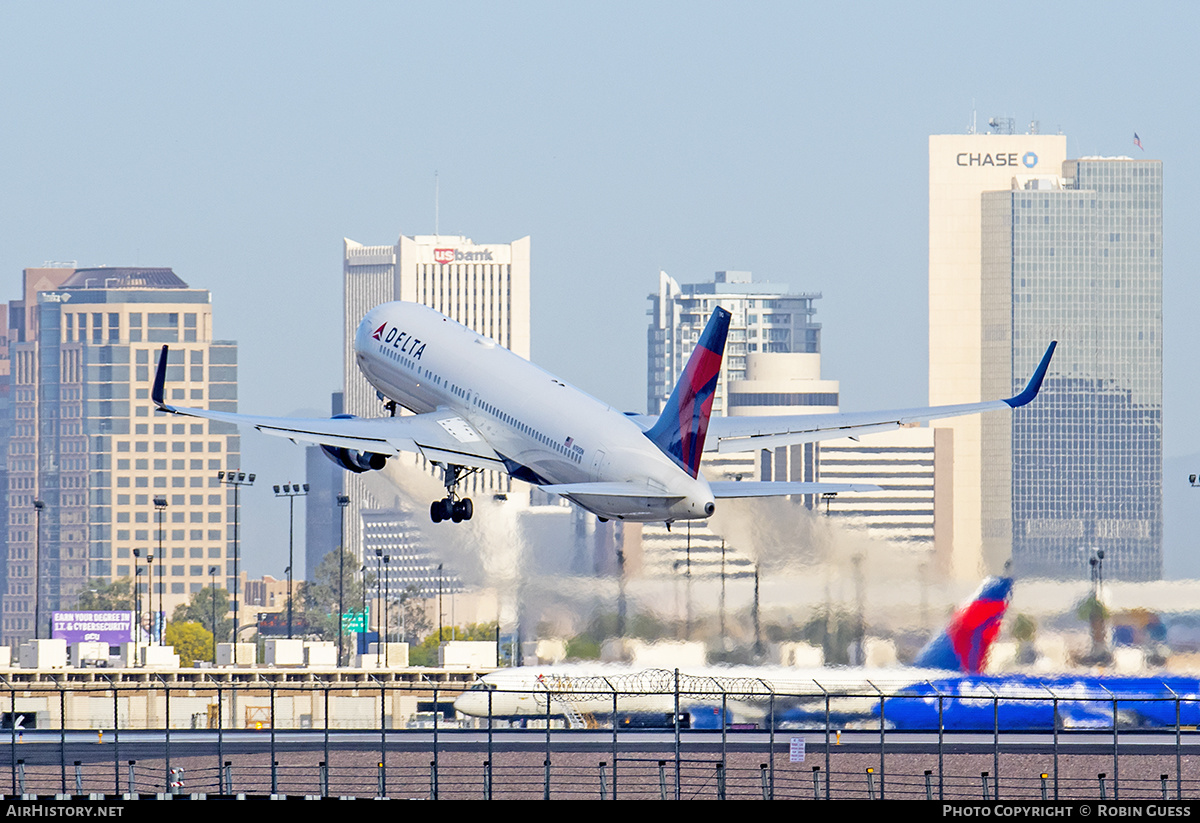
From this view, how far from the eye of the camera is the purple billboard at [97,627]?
192 metres

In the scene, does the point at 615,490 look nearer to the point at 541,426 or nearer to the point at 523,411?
the point at 541,426

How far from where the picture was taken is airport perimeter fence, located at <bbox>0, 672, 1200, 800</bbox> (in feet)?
222

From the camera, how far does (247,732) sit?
91125mm

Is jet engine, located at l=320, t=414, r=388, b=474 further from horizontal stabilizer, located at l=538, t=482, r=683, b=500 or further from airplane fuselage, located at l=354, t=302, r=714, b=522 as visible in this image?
horizontal stabilizer, located at l=538, t=482, r=683, b=500

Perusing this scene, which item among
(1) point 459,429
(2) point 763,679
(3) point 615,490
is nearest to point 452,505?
(1) point 459,429

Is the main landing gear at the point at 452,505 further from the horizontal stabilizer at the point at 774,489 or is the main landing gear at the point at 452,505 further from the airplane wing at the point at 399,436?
the horizontal stabilizer at the point at 774,489

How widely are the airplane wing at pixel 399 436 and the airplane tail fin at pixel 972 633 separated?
74.9 ft

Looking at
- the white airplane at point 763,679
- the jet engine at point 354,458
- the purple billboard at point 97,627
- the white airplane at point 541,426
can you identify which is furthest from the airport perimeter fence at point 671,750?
the purple billboard at point 97,627

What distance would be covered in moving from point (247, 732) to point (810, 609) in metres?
24.6

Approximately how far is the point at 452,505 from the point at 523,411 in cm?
670

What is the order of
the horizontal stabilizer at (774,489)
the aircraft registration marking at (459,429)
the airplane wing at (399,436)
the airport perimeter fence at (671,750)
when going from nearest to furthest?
the airport perimeter fence at (671,750) < the horizontal stabilizer at (774,489) < the airplane wing at (399,436) < the aircraft registration marking at (459,429)
